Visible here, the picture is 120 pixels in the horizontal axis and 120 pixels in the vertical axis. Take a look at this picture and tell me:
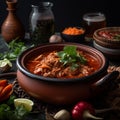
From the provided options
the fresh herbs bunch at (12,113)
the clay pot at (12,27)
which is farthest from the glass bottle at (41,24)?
the fresh herbs bunch at (12,113)

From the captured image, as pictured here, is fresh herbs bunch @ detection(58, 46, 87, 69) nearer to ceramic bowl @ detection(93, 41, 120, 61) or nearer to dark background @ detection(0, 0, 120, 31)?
ceramic bowl @ detection(93, 41, 120, 61)

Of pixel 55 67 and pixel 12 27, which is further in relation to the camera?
pixel 12 27

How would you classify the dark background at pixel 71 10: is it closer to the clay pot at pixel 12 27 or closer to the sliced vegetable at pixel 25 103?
the clay pot at pixel 12 27

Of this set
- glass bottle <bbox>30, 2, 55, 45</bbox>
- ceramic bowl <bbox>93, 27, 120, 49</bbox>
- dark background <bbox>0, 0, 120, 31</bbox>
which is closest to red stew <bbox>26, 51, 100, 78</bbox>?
ceramic bowl <bbox>93, 27, 120, 49</bbox>

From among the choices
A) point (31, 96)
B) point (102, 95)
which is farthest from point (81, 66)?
point (31, 96)

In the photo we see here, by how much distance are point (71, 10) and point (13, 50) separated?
826mm

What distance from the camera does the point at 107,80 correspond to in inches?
51.5

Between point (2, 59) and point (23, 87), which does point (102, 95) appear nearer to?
point (23, 87)

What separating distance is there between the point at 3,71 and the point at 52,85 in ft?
1.61

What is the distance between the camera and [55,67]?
1493 mm

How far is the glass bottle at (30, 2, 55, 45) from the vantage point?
6.80ft

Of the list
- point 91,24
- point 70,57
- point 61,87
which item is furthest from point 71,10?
point 61,87

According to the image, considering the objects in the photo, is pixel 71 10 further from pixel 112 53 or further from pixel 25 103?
pixel 25 103

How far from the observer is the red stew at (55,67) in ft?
4.73
